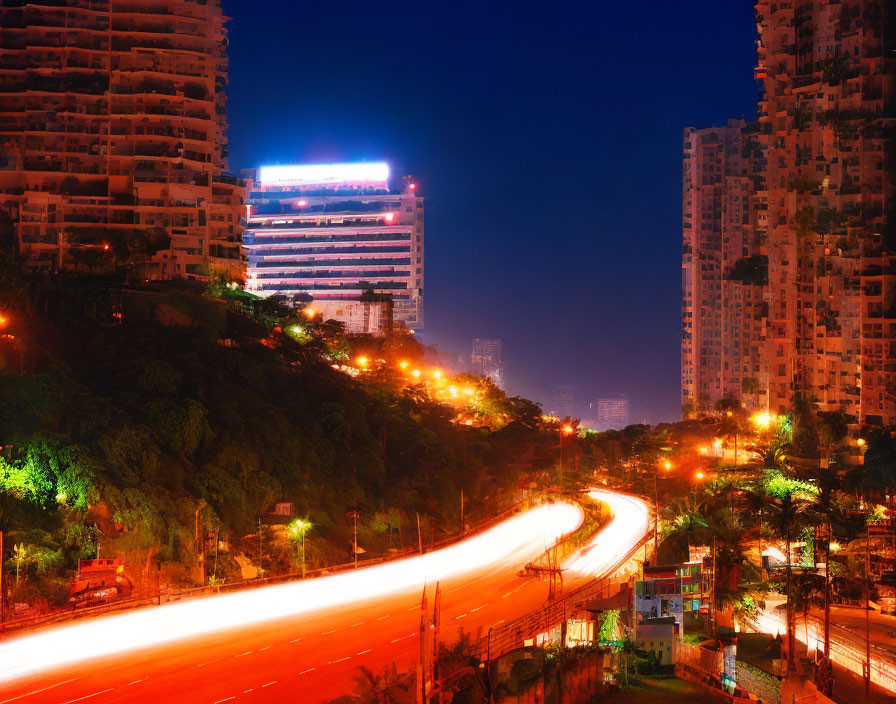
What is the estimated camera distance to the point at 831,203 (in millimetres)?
70500

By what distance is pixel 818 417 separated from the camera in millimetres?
66000

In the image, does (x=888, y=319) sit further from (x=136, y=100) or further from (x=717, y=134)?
(x=717, y=134)

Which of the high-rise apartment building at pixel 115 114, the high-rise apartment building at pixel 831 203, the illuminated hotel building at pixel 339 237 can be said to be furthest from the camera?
the illuminated hotel building at pixel 339 237

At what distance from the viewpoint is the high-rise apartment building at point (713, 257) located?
384ft

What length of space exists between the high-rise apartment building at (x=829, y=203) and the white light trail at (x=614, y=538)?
58.9ft

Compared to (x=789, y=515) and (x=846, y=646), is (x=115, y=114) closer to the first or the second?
(x=789, y=515)

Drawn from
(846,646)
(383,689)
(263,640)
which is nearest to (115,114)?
(263,640)

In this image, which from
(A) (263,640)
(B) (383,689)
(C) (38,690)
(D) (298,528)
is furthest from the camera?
(D) (298,528)

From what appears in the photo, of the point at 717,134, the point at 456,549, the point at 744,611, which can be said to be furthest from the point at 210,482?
the point at 717,134

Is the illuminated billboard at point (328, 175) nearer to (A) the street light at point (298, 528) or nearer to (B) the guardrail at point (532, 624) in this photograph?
(A) the street light at point (298, 528)

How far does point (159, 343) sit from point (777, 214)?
4924 cm

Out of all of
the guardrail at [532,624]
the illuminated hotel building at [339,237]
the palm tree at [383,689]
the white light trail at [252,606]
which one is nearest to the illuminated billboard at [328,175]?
the illuminated hotel building at [339,237]

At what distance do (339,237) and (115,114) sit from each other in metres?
71.6

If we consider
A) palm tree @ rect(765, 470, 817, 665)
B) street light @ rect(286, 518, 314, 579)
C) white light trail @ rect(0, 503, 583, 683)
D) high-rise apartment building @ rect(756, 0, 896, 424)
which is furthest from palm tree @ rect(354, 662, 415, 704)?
high-rise apartment building @ rect(756, 0, 896, 424)
